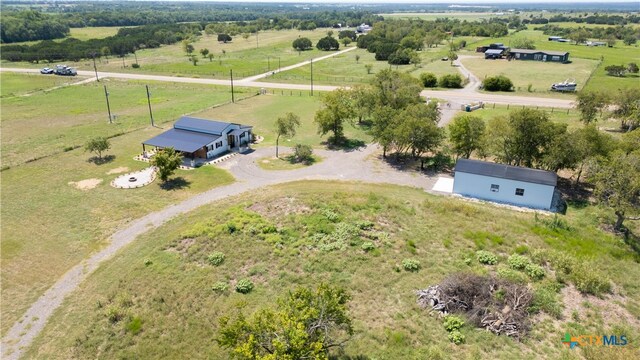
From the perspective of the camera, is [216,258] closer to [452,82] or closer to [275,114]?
[275,114]

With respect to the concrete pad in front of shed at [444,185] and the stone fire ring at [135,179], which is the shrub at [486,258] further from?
the stone fire ring at [135,179]

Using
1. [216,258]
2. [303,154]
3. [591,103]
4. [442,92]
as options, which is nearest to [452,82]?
[442,92]

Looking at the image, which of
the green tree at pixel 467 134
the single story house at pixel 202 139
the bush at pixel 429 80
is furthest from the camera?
the bush at pixel 429 80

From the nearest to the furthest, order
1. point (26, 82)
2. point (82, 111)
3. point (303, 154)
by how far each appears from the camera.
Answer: point (303, 154), point (82, 111), point (26, 82)

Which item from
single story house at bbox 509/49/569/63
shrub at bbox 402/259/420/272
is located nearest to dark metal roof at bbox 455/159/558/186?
shrub at bbox 402/259/420/272

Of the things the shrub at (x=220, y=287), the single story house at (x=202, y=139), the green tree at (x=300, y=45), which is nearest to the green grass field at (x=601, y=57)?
the green tree at (x=300, y=45)

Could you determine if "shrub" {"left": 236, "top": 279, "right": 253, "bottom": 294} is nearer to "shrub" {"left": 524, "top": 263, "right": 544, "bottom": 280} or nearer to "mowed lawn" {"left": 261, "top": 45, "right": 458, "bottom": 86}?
"shrub" {"left": 524, "top": 263, "right": 544, "bottom": 280}

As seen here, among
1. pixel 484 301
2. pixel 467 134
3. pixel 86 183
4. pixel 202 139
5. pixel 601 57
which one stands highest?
pixel 601 57
